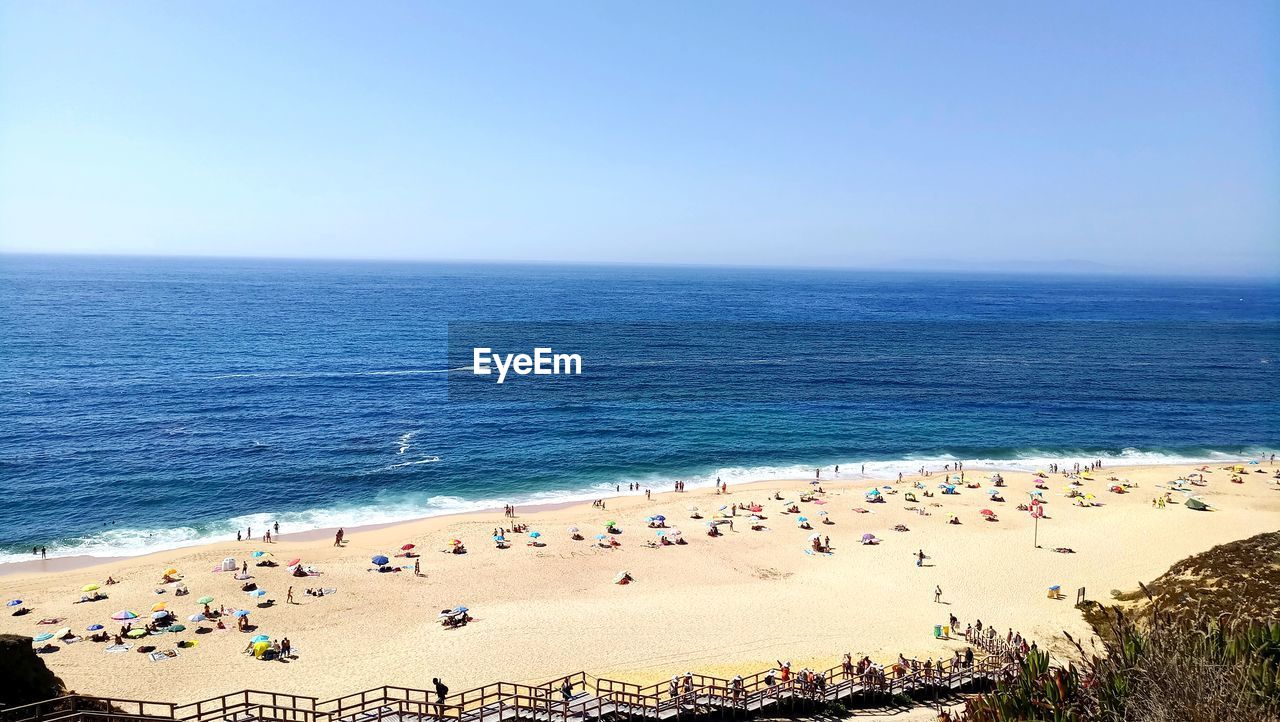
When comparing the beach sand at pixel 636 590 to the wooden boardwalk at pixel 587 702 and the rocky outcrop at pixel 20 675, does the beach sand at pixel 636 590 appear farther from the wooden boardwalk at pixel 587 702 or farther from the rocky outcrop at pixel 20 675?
the rocky outcrop at pixel 20 675

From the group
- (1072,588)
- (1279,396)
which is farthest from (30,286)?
(1279,396)

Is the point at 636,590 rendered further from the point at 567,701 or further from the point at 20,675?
the point at 20,675

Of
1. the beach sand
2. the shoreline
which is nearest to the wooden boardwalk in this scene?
the beach sand

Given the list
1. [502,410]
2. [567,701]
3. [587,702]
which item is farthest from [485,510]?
[567,701]

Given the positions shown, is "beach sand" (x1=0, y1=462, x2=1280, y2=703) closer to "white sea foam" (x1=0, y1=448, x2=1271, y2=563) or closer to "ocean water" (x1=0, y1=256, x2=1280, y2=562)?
"white sea foam" (x1=0, y1=448, x2=1271, y2=563)

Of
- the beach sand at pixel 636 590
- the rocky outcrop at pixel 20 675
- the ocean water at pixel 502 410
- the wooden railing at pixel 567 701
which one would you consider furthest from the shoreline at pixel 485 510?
the rocky outcrop at pixel 20 675

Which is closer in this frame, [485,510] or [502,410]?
[485,510]
